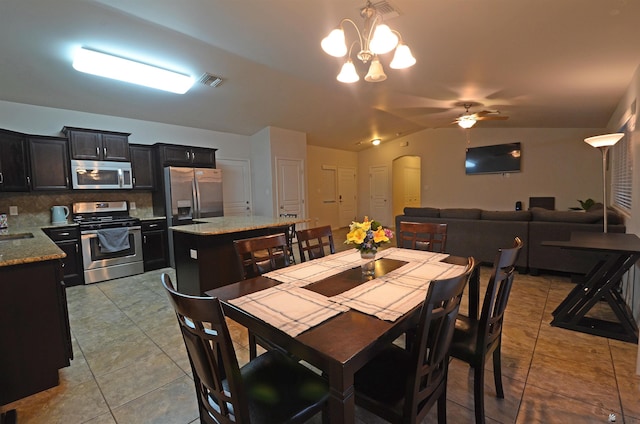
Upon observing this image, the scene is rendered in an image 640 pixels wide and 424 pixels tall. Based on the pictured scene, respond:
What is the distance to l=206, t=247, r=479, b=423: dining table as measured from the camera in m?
0.97

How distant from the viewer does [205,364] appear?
1.04m

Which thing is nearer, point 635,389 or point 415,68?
point 635,389

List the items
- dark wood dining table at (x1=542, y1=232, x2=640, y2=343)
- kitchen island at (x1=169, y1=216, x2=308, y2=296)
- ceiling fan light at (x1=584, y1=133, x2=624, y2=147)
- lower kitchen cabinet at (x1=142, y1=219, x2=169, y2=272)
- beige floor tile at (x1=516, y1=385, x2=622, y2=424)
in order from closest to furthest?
beige floor tile at (x1=516, y1=385, x2=622, y2=424)
dark wood dining table at (x1=542, y1=232, x2=640, y2=343)
ceiling fan light at (x1=584, y1=133, x2=624, y2=147)
kitchen island at (x1=169, y1=216, x2=308, y2=296)
lower kitchen cabinet at (x1=142, y1=219, x2=169, y2=272)

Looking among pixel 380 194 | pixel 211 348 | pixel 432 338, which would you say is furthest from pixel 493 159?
pixel 211 348

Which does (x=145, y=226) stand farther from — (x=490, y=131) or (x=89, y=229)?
(x=490, y=131)

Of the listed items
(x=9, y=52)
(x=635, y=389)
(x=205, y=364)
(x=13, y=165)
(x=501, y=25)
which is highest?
(x=9, y=52)

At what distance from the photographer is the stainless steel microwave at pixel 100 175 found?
4090 millimetres

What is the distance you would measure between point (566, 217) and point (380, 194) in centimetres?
540

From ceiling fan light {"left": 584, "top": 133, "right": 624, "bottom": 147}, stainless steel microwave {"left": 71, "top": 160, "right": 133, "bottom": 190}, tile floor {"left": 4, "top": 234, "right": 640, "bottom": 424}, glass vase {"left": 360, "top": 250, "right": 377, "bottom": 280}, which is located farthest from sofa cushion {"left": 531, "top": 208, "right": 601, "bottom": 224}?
stainless steel microwave {"left": 71, "top": 160, "right": 133, "bottom": 190}

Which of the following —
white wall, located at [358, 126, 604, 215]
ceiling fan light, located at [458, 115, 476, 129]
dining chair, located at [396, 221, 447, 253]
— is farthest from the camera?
white wall, located at [358, 126, 604, 215]

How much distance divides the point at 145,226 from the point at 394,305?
4.52m

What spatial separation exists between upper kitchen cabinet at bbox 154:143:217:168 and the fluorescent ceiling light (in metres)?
1.07

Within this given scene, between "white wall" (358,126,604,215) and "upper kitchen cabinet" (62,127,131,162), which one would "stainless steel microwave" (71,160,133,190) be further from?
"white wall" (358,126,604,215)

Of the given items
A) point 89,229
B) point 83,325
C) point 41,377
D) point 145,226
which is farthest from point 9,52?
point 41,377
